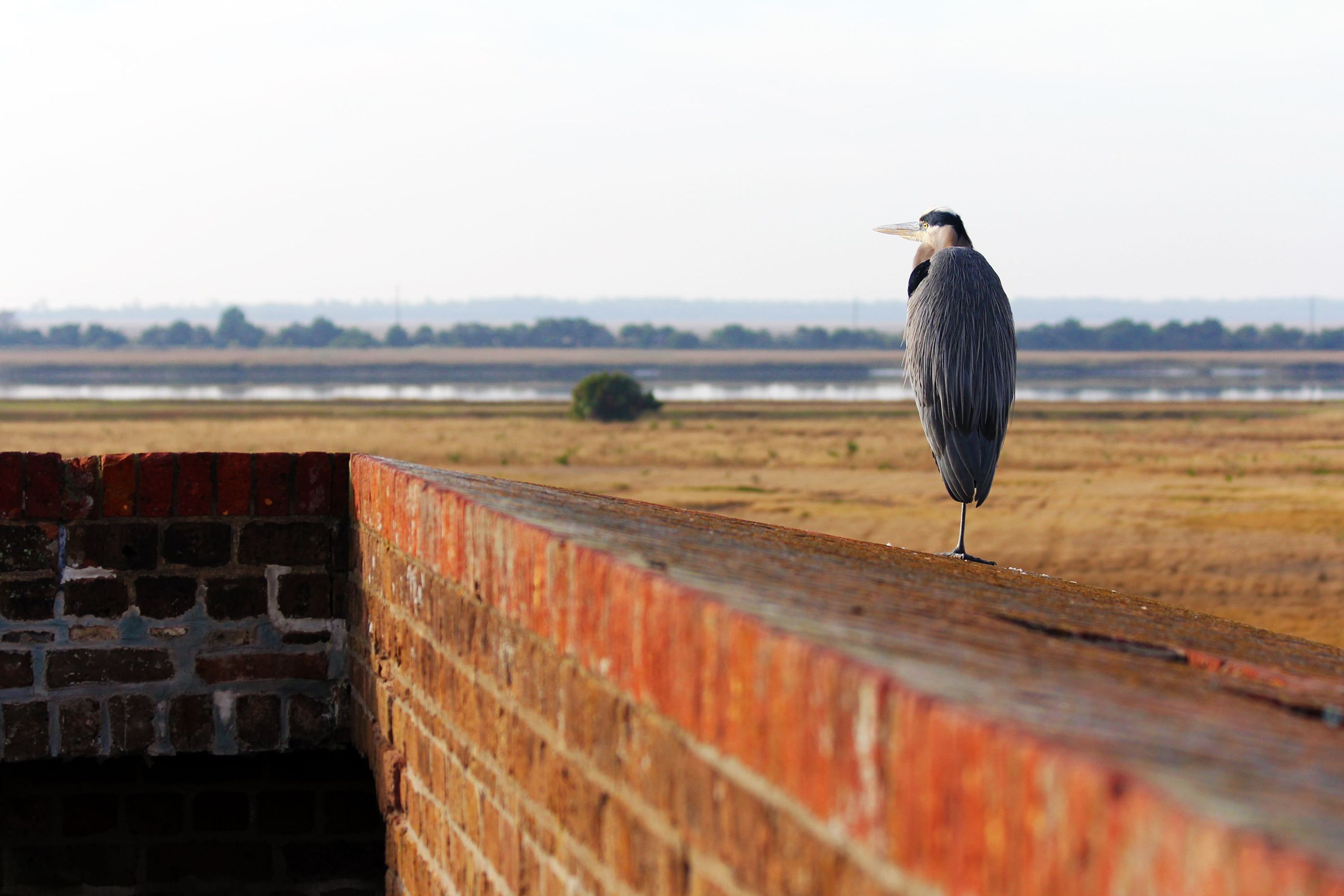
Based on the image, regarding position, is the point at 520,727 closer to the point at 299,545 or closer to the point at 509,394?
the point at 299,545

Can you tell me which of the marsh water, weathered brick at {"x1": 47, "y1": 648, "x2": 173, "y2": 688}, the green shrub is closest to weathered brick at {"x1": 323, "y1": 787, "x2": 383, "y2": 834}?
weathered brick at {"x1": 47, "y1": 648, "x2": 173, "y2": 688}

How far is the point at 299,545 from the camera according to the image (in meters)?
4.48

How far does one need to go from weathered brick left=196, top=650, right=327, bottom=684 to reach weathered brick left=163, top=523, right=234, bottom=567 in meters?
0.29

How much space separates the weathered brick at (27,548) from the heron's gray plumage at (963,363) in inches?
216

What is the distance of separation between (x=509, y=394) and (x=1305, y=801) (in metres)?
76.8

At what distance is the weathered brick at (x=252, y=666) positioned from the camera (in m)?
4.39

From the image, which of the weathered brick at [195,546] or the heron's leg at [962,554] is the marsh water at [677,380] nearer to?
the heron's leg at [962,554]

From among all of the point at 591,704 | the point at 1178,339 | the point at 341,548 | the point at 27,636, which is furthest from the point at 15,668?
the point at 1178,339

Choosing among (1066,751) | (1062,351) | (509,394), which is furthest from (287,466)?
(1062,351)

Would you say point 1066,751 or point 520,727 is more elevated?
point 1066,751

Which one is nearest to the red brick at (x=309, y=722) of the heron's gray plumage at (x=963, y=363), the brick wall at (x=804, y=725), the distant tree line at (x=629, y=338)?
the brick wall at (x=804, y=725)

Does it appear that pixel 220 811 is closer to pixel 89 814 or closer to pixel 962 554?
pixel 89 814

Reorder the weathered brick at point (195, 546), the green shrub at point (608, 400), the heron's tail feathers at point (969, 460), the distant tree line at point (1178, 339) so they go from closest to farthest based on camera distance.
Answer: the weathered brick at point (195, 546), the heron's tail feathers at point (969, 460), the green shrub at point (608, 400), the distant tree line at point (1178, 339)

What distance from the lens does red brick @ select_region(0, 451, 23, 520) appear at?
171 inches
